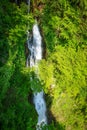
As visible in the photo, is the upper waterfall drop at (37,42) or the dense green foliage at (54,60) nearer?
the dense green foliage at (54,60)

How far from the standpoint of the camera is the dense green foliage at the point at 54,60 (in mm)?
7105

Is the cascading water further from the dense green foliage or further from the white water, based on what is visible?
the dense green foliage

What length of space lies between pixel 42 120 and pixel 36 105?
1.48 ft

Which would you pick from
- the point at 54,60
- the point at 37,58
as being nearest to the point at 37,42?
the point at 37,58

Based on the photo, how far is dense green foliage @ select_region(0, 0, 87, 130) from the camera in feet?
23.3

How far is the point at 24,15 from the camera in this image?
7500 millimetres

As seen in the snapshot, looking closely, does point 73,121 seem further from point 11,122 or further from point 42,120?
point 11,122

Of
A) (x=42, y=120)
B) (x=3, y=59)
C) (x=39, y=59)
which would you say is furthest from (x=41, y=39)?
(x=42, y=120)

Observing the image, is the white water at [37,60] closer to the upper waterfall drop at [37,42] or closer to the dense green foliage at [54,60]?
the upper waterfall drop at [37,42]

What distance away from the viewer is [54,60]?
7.86 metres

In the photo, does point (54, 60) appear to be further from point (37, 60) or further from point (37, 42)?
point (37, 42)

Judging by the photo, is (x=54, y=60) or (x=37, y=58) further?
(x=37, y=58)

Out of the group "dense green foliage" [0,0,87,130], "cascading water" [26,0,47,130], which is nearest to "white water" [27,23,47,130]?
"cascading water" [26,0,47,130]

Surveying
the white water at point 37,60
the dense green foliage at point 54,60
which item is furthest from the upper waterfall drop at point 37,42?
the dense green foliage at point 54,60
